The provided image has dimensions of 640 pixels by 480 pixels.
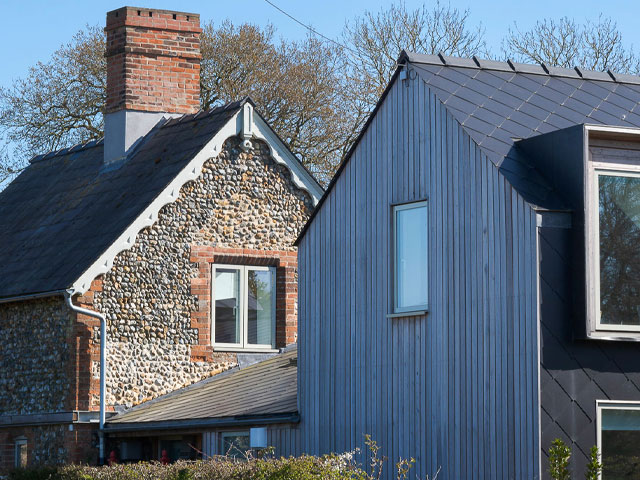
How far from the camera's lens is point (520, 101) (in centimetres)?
1473

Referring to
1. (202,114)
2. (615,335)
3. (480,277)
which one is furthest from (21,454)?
(615,335)

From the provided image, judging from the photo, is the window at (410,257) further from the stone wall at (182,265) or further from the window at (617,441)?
the stone wall at (182,265)

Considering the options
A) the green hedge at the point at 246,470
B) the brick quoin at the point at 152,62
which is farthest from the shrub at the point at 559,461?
the brick quoin at the point at 152,62

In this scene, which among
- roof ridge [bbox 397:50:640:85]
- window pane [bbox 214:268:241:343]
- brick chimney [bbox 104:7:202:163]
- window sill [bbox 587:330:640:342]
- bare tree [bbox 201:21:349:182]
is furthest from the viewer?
bare tree [bbox 201:21:349:182]

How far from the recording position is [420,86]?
583 inches

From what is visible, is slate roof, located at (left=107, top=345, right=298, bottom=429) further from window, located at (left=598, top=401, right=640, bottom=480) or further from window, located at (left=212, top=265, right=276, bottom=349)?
window, located at (left=598, top=401, right=640, bottom=480)

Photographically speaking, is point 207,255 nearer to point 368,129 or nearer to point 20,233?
point 20,233

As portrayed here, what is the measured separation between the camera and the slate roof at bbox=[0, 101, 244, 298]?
2122 cm

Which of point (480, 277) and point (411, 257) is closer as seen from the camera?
point (480, 277)

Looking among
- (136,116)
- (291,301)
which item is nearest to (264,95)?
(136,116)

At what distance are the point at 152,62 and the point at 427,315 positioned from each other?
11882 millimetres

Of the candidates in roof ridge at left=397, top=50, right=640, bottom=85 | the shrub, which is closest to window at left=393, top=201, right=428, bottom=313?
roof ridge at left=397, top=50, right=640, bottom=85

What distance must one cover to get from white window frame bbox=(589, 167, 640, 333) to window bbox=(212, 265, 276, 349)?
32.6 ft

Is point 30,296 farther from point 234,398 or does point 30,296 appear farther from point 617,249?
point 617,249
